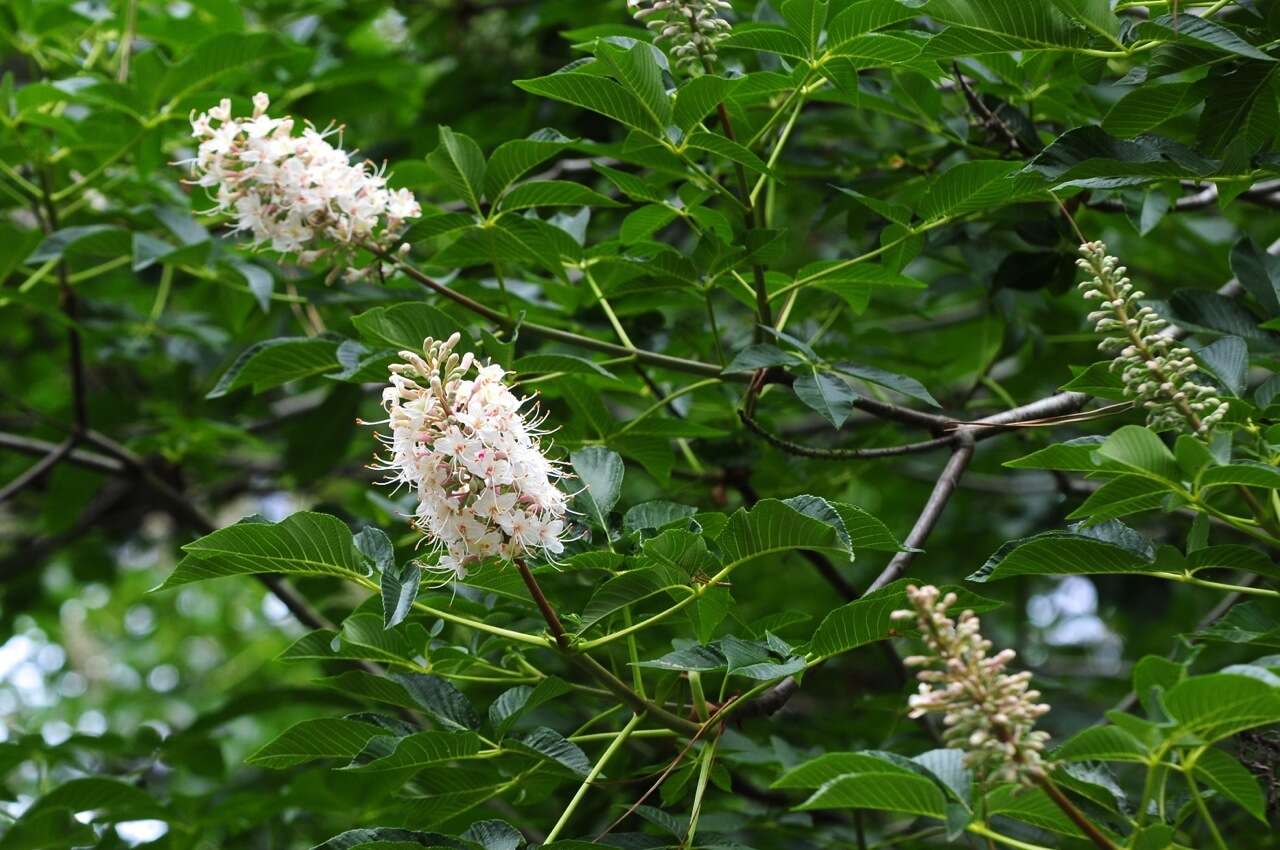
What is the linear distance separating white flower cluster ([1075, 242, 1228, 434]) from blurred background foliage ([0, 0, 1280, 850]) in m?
0.46

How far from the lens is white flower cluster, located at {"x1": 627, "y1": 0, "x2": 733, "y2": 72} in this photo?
7.73ft

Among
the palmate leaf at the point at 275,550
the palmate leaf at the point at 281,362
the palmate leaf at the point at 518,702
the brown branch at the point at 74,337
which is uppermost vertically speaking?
the palmate leaf at the point at 275,550

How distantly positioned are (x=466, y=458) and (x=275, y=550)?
36 centimetres

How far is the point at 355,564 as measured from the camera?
1.96 meters

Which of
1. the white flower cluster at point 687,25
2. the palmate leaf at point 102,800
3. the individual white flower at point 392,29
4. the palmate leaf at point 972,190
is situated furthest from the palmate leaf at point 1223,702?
the individual white flower at point 392,29

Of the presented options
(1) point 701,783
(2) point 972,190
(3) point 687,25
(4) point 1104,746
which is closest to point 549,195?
(3) point 687,25

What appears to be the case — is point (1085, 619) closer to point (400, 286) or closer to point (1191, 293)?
point (1191, 293)

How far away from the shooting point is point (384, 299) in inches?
119

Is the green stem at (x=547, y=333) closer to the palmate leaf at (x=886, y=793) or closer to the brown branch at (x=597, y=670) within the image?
the brown branch at (x=597, y=670)

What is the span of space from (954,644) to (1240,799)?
47cm

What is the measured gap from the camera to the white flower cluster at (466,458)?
1.74m

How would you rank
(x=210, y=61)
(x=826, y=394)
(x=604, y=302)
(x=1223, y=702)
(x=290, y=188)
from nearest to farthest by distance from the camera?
1. (x=1223, y=702)
2. (x=826, y=394)
3. (x=290, y=188)
4. (x=604, y=302)
5. (x=210, y=61)

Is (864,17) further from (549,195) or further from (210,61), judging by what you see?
(210,61)

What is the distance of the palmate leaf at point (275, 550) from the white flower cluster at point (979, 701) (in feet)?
2.78
